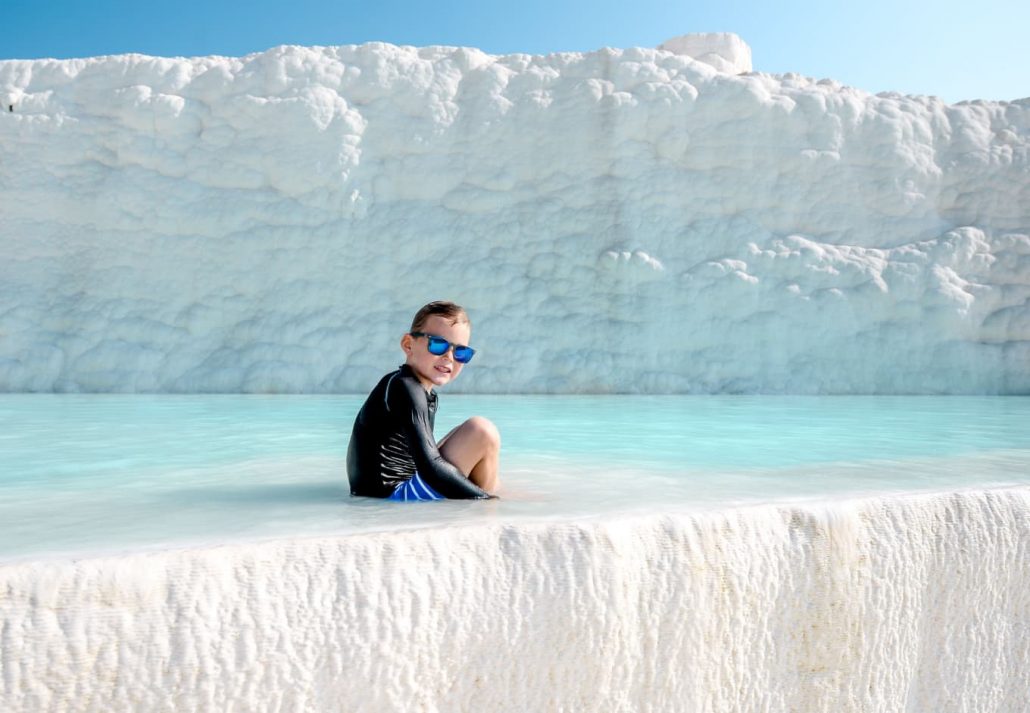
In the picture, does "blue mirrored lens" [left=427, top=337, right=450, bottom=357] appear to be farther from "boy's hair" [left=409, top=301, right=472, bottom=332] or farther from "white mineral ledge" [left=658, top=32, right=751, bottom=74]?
"white mineral ledge" [left=658, top=32, right=751, bottom=74]

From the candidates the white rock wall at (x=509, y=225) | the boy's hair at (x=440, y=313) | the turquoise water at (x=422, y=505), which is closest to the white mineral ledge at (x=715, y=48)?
the white rock wall at (x=509, y=225)

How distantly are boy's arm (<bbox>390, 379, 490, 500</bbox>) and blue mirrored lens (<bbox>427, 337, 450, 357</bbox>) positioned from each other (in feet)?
0.41

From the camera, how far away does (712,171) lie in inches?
405

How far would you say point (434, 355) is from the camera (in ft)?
6.10

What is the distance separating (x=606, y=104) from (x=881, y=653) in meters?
9.77

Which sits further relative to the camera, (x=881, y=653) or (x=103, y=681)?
(x=881, y=653)

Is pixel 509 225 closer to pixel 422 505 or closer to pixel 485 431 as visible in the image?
pixel 485 431

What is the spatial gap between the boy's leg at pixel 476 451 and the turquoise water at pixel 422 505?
0.07 metres

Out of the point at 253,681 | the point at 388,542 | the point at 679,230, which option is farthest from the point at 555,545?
the point at 679,230

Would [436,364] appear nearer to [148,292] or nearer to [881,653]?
[881,653]

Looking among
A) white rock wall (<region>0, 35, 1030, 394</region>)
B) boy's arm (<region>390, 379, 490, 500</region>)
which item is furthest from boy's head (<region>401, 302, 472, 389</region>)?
white rock wall (<region>0, 35, 1030, 394</region>)

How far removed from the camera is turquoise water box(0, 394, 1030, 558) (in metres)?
1.42

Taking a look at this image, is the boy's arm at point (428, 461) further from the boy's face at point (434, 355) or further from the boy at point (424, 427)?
the boy's face at point (434, 355)

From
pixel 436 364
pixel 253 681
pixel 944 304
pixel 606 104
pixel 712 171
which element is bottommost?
pixel 253 681
